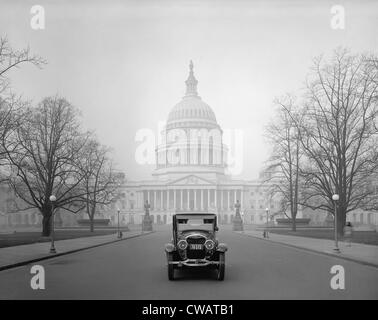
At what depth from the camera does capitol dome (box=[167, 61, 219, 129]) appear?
15550 centimetres

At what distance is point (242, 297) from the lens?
1069 cm

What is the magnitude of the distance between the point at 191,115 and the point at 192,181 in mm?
28460

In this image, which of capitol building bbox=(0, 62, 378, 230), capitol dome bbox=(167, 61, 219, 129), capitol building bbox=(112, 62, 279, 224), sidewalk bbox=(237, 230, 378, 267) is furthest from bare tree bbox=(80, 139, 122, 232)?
capitol dome bbox=(167, 61, 219, 129)

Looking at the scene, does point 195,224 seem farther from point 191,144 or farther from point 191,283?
point 191,144

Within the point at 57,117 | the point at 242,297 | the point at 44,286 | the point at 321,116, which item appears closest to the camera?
the point at 242,297

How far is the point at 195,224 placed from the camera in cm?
1432

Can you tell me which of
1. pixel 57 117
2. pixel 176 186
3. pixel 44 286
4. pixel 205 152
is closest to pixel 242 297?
pixel 44 286

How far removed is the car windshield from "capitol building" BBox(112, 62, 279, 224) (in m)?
111

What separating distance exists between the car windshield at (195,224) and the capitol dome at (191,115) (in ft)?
457

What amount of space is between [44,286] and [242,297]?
5287 mm

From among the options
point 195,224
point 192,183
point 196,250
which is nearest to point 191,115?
point 192,183

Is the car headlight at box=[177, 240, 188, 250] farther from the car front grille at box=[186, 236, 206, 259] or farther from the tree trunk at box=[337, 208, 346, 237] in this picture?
the tree trunk at box=[337, 208, 346, 237]

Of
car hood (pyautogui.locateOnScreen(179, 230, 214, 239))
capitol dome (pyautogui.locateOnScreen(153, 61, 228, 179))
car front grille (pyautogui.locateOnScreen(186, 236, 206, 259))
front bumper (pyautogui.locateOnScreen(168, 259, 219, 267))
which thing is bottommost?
front bumper (pyautogui.locateOnScreen(168, 259, 219, 267))
